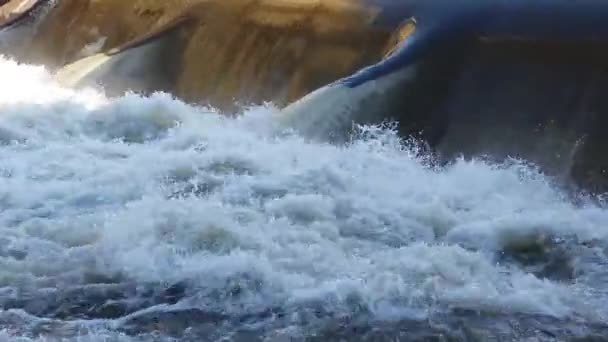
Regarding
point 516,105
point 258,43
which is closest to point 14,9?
point 258,43

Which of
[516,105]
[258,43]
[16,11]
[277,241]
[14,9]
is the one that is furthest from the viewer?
[14,9]

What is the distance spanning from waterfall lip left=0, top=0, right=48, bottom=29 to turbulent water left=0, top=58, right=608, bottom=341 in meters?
3.68

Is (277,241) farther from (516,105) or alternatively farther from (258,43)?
(258,43)

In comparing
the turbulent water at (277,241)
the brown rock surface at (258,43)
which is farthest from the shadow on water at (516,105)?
the brown rock surface at (258,43)

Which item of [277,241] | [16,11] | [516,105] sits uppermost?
[16,11]

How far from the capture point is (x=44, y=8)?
11.2 m

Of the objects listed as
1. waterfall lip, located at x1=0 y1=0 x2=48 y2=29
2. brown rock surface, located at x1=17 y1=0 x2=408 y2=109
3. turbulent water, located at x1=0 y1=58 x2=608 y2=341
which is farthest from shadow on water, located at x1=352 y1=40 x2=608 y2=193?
waterfall lip, located at x1=0 y1=0 x2=48 y2=29

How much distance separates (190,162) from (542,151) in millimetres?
2688

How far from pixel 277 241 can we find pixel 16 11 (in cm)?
711

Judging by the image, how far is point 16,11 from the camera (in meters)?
11.4

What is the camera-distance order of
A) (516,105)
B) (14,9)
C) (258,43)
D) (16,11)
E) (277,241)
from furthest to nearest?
(14,9) → (16,11) → (258,43) → (516,105) → (277,241)

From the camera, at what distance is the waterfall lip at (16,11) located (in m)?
11.2

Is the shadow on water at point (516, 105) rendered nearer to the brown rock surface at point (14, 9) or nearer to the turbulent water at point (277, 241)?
the turbulent water at point (277, 241)

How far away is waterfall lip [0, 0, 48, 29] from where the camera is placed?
11234mm
